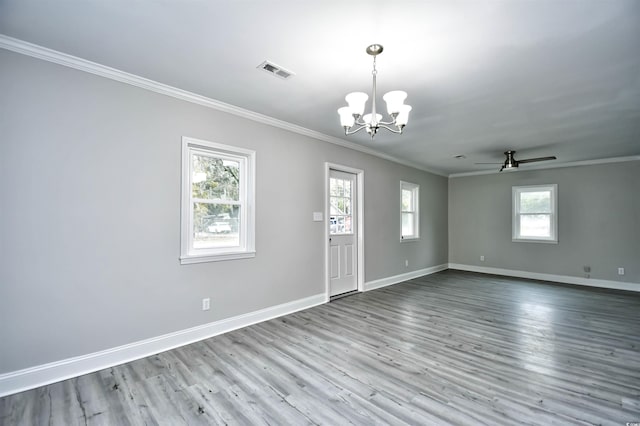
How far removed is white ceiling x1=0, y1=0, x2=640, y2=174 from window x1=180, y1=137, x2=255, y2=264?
2.09 feet

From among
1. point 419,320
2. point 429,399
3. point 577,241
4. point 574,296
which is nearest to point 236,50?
point 429,399

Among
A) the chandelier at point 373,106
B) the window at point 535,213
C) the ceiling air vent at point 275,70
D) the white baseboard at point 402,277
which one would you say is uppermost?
the ceiling air vent at point 275,70

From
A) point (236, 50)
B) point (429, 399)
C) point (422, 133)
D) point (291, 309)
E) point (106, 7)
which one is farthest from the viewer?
point (422, 133)

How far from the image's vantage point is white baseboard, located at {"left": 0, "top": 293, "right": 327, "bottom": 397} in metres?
2.23

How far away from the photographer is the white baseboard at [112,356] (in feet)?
7.32

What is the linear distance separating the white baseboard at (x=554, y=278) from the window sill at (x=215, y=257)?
6.31 meters

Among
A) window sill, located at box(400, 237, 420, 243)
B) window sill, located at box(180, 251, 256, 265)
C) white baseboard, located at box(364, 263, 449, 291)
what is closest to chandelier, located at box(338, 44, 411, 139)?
window sill, located at box(180, 251, 256, 265)

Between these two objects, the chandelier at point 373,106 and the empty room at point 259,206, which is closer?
the empty room at point 259,206

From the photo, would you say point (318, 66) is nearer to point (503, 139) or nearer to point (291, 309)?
point (291, 309)

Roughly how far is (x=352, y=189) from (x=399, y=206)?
1463 mm

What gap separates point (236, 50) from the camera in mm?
2344

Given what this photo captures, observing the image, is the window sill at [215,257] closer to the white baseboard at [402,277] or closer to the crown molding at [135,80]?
the crown molding at [135,80]

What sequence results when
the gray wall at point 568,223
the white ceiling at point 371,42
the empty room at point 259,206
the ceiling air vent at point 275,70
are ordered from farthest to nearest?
the gray wall at point 568,223 → the ceiling air vent at point 275,70 → the empty room at point 259,206 → the white ceiling at point 371,42

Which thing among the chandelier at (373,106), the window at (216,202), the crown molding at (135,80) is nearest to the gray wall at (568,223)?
the crown molding at (135,80)
